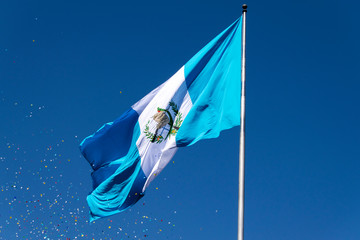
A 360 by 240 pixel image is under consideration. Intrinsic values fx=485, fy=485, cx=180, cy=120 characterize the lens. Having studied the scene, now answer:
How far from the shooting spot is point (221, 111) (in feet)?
38.7

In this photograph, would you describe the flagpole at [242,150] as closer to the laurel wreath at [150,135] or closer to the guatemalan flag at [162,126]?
the guatemalan flag at [162,126]

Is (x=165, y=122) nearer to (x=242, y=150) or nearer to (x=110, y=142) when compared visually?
(x=110, y=142)

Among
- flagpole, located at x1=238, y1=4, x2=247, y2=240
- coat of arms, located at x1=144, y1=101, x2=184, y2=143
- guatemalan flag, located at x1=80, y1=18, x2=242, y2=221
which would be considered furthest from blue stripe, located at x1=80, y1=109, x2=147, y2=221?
flagpole, located at x1=238, y1=4, x2=247, y2=240

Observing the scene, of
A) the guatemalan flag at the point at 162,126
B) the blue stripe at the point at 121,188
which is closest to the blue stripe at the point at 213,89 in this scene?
the guatemalan flag at the point at 162,126

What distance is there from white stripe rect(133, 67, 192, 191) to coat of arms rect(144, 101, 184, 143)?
0.06 metres

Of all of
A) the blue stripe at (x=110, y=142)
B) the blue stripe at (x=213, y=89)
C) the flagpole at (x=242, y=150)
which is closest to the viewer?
the flagpole at (x=242, y=150)

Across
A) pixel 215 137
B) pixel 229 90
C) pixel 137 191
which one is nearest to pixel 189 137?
pixel 215 137

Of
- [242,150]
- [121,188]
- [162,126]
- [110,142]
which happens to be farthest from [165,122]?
[242,150]

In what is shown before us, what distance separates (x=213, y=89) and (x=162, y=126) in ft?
5.94

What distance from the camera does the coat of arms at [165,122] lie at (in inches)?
508

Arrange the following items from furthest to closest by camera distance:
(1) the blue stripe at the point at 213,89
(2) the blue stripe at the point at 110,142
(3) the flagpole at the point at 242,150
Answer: (2) the blue stripe at the point at 110,142 → (1) the blue stripe at the point at 213,89 → (3) the flagpole at the point at 242,150

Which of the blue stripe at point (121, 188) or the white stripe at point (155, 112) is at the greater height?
the white stripe at point (155, 112)

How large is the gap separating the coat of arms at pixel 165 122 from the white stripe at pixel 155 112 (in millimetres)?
61

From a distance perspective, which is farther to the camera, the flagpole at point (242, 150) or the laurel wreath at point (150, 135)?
the laurel wreath at point (150, 135)
